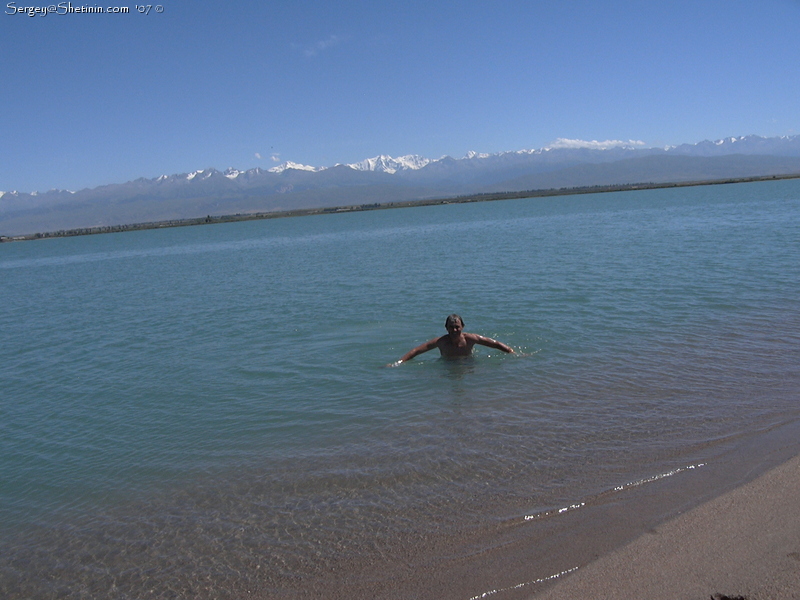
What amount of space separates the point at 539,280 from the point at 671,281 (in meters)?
4.61

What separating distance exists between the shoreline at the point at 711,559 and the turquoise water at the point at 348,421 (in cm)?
109

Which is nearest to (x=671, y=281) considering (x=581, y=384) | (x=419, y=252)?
(x=581, y=384)

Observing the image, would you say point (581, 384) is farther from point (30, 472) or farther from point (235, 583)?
point (30, 472)

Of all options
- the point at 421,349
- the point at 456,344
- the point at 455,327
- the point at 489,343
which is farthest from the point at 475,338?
the point at 421,349

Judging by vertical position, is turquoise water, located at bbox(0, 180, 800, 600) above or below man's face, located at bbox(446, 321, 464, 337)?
below

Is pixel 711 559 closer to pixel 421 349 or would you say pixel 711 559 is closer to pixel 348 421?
pixel 348 421

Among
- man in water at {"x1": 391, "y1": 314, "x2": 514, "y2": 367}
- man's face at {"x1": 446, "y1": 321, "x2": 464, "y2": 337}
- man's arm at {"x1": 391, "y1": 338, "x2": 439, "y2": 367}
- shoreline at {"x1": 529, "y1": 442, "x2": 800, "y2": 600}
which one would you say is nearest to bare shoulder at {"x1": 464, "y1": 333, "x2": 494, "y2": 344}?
man in water at {"x1": 391, "y1": 314, "x2": 514, "y2": 367}

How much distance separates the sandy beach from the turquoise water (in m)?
1.11

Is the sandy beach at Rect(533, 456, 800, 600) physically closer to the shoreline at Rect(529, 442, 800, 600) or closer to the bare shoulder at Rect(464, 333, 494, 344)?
the shoreline at Rect(529, 442, 800, 600)

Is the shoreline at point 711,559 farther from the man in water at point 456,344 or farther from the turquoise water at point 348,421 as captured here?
the man in water at point 456,344

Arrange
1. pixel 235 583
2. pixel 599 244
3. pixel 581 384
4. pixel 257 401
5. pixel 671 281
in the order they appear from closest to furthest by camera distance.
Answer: pixel 235 583 → pixel 581 384 → pixel 257 401 → pixel 671 281 → pixel 599 244

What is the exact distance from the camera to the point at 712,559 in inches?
190

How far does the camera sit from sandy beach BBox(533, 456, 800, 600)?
4.48 metres

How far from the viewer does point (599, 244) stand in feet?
119
